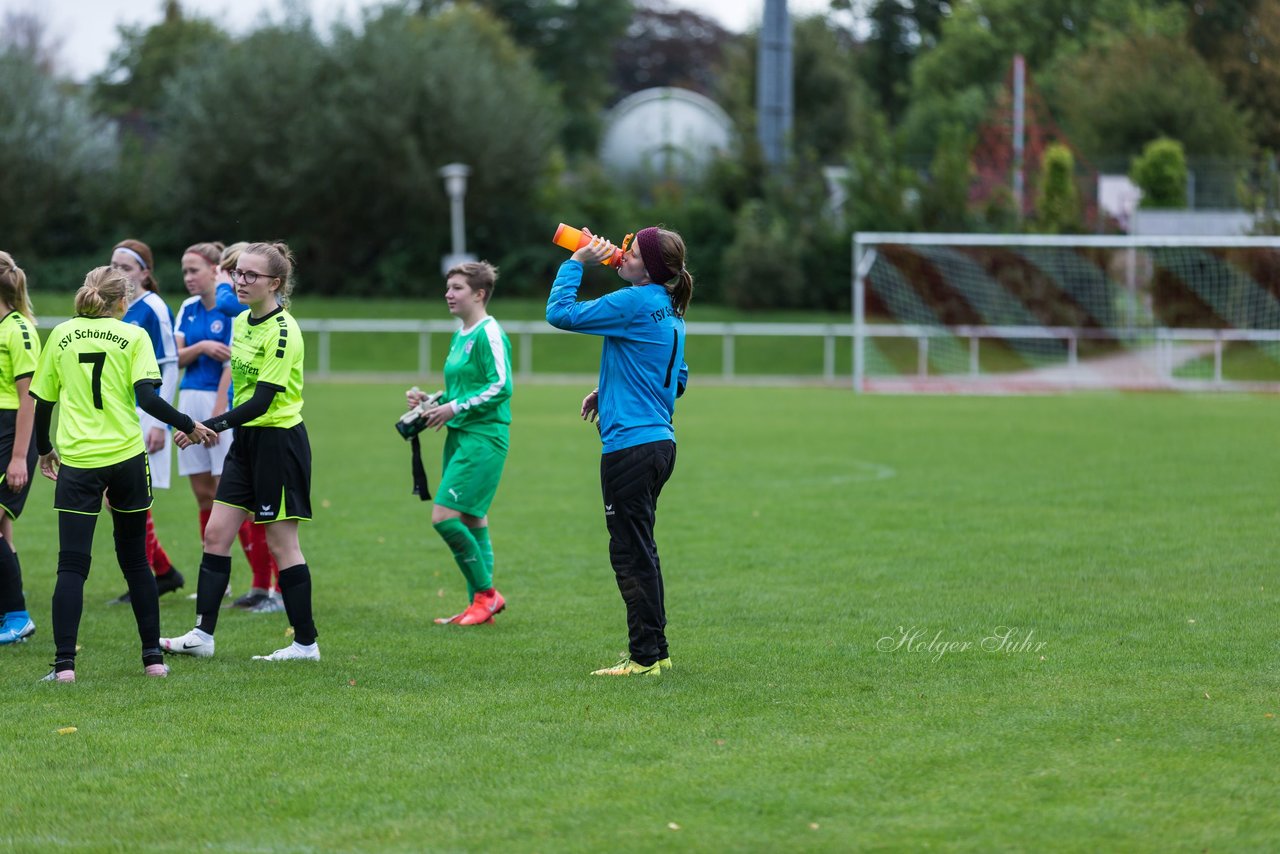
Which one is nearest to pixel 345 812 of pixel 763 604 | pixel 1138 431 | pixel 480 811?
pixel 480 811

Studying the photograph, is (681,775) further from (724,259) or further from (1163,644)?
(724,259)

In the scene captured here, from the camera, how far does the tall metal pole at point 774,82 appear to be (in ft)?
127

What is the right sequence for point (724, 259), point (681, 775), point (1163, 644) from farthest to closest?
point (724, 259) < point (1163, 644) < point (681, 775)

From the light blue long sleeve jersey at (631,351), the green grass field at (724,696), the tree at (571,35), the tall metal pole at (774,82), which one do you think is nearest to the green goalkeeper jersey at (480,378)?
the green grass field at (724,696)

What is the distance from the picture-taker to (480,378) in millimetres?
7676

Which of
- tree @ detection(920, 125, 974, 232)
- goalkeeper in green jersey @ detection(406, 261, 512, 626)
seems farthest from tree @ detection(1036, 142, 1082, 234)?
goalkeeper in green jersey @ detection(406, 261, 512, 626)

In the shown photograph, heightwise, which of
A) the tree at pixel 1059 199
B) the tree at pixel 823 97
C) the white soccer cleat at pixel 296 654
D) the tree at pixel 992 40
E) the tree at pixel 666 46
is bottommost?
the white soccer cleat at pixel 296 654

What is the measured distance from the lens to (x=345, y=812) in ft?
15.1

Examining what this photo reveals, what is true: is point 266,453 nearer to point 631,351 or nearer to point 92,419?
point 92,419

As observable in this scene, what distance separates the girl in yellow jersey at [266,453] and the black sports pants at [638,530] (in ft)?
4.52

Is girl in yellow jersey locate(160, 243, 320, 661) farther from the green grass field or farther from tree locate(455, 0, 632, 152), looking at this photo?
tree locate(455, 0, 632, 152)

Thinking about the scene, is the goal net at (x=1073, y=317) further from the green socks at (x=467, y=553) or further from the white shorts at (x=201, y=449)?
the green socks at (x=467, y=553)

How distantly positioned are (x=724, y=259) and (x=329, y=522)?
27311 millimetres

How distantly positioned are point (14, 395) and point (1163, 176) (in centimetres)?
2827
